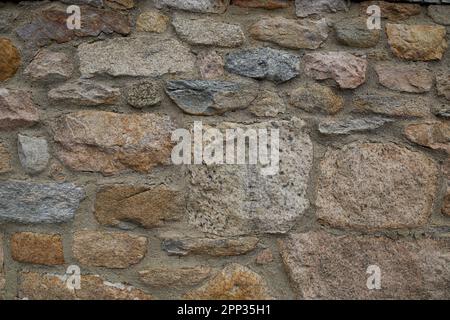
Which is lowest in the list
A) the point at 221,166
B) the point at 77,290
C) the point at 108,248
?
the point at 77,290

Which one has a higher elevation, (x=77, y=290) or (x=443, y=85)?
(x=443, y=85)

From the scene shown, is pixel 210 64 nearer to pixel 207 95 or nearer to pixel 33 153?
pixel 207 95

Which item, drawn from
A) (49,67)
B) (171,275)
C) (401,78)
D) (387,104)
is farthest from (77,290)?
(401,78)

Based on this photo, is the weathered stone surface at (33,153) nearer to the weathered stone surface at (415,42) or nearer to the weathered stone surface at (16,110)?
the weathered stone surface at (16,110)

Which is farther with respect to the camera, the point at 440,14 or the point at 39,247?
the point at 440,14

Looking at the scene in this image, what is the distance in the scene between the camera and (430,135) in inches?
67.1

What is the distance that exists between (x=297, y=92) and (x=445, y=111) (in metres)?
0.55

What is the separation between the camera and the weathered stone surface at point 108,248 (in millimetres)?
1636

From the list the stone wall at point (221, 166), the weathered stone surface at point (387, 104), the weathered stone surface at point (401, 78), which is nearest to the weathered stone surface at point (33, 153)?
the stone wall at point (221, 166)

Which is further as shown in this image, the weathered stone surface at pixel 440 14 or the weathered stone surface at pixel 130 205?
the weathered stone surface at pixel 440 14

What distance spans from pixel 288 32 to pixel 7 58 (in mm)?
999

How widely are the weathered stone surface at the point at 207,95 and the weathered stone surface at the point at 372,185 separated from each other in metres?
0.38

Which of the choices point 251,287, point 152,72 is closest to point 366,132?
point 251,287

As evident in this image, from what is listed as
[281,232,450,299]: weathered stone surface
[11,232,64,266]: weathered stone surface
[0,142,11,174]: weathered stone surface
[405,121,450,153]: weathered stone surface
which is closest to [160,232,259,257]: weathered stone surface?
[281,232,450,299]: weathered stone surface
